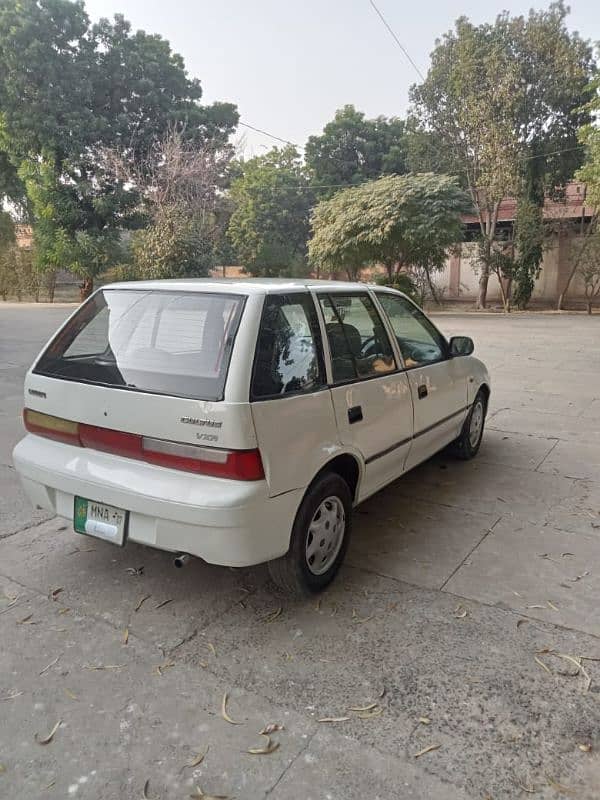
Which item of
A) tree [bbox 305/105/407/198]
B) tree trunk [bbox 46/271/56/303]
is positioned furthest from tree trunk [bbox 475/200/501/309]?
tree trunk [bbox 46/271/56/303]

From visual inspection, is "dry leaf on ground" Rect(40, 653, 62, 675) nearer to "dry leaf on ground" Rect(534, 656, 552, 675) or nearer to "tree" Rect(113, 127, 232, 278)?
"dry leaf on ground" Rect(534, 656, 552, 675)

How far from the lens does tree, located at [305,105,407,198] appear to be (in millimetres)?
30297

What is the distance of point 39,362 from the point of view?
3145 mm

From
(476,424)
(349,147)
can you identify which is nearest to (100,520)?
(476,424)

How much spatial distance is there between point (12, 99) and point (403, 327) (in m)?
24.2

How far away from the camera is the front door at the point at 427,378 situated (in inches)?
151

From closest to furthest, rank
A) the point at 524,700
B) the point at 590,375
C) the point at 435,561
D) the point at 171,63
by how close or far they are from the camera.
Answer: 1. the point at 524,700
2. the point at 435,561
3. the point at 590,375
4. the point at 171,63

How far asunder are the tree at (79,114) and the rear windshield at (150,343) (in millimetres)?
21995

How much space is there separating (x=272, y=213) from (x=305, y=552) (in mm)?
28418

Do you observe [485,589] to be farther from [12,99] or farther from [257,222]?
[257,222]

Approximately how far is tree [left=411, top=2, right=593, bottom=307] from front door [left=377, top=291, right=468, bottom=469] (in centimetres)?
1907

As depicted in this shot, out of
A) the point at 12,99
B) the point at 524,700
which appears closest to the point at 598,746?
the point at 524,700

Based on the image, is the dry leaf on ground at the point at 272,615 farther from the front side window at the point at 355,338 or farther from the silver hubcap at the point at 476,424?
the silver hubcap at the point at 476,424

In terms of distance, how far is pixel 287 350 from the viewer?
2.78 metres
